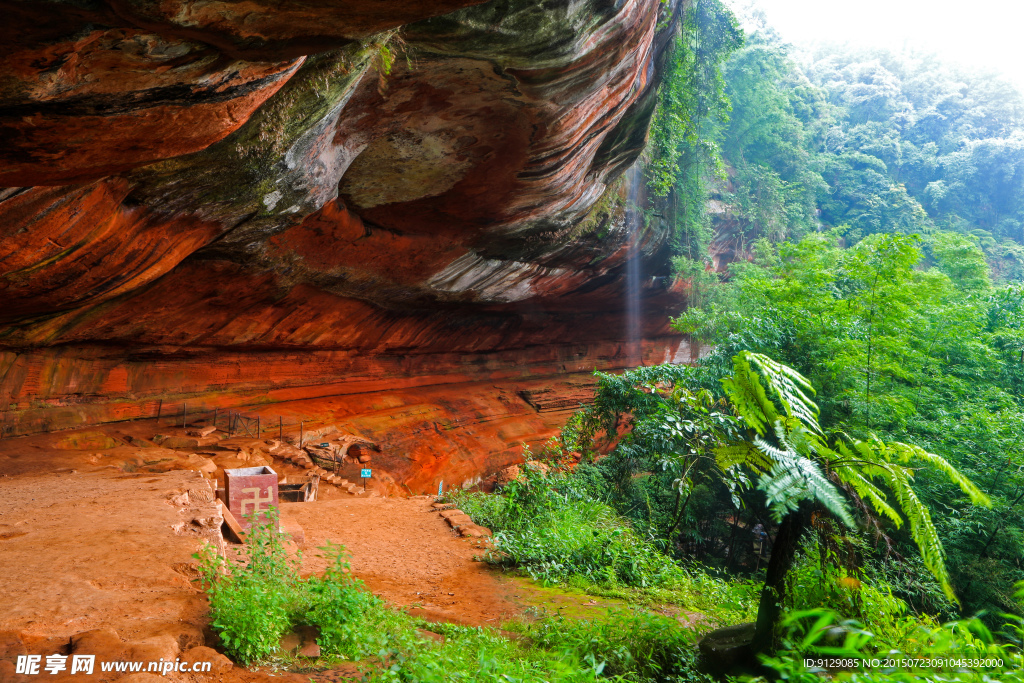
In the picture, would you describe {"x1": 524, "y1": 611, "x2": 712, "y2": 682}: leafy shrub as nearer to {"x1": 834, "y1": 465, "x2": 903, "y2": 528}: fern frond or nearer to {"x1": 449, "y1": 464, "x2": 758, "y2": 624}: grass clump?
{"x1": 449, "y1": 464, "x2": 758, "y2": 624}: grass clump

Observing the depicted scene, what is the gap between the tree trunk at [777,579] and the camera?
3.83 m

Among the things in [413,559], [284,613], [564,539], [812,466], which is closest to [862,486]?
[812,466]

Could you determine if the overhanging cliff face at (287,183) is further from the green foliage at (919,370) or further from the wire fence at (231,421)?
the green foliage at (919,370)

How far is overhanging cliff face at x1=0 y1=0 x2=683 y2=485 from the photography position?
127 inches

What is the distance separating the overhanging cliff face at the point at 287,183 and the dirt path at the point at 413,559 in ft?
12.6

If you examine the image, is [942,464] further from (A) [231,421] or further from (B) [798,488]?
(A) [231,421]

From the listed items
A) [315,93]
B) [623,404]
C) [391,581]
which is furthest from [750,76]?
[391,581]

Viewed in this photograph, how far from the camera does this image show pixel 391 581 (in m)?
6.32

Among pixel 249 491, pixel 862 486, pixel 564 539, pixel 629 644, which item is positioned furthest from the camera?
pixel 564 539

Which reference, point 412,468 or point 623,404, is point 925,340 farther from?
point 412,468

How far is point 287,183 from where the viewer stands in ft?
24.9

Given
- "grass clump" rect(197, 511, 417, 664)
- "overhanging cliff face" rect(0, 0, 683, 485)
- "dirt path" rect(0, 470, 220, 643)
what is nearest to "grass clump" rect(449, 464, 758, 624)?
"grass clump" rect(197, 511, 417, 664)

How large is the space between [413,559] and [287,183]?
5253 mm

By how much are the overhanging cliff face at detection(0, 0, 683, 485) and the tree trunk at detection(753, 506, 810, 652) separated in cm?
391
